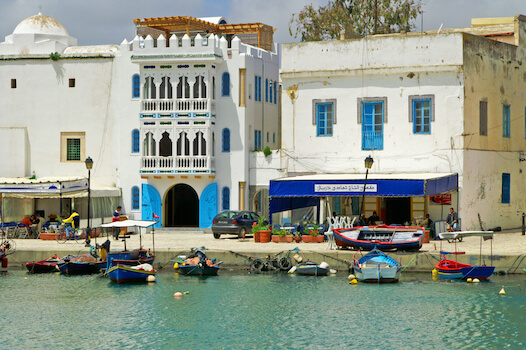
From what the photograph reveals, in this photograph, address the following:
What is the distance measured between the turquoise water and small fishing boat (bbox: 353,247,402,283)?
52 cm

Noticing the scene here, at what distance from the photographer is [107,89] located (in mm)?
44562

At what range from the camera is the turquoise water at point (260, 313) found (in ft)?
73.9

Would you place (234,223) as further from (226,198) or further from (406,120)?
(406,120)

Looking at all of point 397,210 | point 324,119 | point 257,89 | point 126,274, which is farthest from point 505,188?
point 126,274

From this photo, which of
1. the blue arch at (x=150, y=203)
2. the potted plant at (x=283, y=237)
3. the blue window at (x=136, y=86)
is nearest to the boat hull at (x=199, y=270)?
the potted plant at (x=283, y=237)

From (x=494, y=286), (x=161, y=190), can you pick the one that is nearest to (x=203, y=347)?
(x=494, y=286)

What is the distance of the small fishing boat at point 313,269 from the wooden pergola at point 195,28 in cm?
1748

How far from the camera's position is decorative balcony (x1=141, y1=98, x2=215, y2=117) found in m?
42.6

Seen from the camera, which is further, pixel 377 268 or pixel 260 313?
pixel 377 268

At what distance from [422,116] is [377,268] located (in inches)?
403

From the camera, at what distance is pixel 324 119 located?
40250mm

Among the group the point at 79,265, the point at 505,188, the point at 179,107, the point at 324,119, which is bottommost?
the point at 79,265

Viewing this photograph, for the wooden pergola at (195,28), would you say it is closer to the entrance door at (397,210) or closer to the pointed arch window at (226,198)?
the pointed arch window at (226,198)

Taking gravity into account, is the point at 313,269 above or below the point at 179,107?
below
